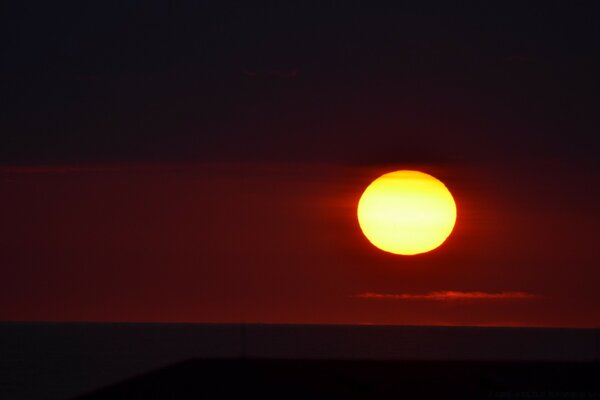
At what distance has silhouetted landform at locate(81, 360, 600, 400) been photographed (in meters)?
22.5

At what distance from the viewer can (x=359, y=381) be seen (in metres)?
24.0

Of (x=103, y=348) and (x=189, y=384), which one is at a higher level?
(x=103, y=348)

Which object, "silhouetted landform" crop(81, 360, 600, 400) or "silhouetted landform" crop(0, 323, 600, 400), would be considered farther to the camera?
"silhouetted landform" crop(0, 323, 600, 400)

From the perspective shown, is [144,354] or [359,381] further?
[144,354]

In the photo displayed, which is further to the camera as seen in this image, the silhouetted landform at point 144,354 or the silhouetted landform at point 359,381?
the silhouetted landform at point 144,354

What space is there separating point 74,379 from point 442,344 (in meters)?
55.3

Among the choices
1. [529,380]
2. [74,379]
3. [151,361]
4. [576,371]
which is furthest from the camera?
[151,361]

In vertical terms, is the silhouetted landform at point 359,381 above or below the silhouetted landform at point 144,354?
below

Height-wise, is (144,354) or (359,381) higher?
(144,354)

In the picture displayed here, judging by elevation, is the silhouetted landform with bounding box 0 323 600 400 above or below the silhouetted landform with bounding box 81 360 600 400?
above

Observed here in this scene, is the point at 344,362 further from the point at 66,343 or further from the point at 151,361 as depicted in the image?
the point at 66,343

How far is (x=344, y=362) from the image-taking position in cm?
2855

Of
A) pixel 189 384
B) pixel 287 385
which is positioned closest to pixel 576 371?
pixel 287 385

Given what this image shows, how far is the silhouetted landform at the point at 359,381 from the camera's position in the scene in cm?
2253
